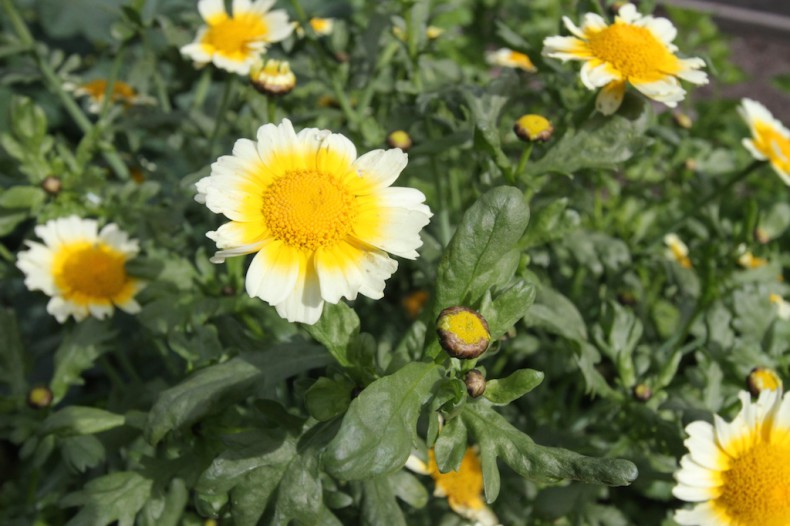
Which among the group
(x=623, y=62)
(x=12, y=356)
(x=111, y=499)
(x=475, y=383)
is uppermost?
(x=623, y=62)

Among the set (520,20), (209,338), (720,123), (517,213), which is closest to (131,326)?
(209,338)

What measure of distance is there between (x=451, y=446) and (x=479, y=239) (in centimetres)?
39

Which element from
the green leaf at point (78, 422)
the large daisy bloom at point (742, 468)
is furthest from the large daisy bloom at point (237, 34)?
the large daisy bloom at point (742, 468)

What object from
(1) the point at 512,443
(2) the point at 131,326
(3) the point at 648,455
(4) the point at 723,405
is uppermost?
(1) the point at 512,443

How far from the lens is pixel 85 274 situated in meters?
2.15

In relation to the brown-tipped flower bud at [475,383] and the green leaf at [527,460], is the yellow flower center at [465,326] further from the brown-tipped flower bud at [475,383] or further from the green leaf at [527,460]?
the green leaf at [527,460]

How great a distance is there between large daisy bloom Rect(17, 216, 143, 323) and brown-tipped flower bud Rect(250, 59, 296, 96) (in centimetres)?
60

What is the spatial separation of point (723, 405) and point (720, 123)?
2.08 metres

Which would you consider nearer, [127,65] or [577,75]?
[577,75]

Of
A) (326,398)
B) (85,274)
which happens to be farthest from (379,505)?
(85,274)

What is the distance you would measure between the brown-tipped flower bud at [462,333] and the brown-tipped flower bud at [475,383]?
0.09 metres

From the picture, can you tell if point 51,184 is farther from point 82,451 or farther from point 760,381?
point 760,381

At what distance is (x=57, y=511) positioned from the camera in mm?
2340

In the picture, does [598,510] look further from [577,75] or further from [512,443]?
[577,75]
